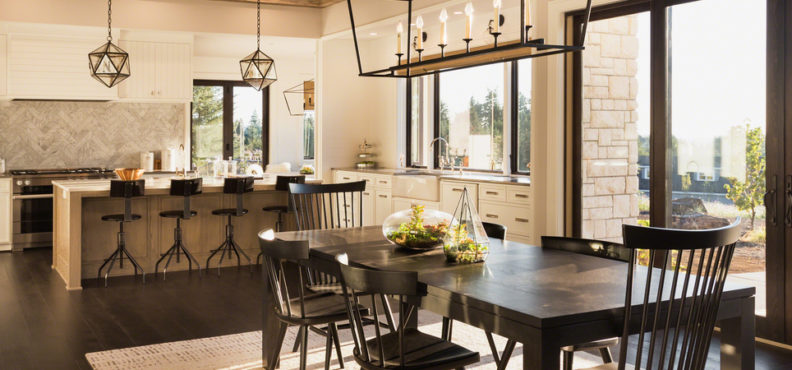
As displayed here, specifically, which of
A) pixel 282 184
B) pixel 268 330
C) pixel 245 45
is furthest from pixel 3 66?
pixel 268 330

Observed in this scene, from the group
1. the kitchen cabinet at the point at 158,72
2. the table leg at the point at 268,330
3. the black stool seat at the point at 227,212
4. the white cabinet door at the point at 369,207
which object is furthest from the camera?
the kitchen cabinet at the point at 158,72

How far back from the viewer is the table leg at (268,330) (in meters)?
3.88

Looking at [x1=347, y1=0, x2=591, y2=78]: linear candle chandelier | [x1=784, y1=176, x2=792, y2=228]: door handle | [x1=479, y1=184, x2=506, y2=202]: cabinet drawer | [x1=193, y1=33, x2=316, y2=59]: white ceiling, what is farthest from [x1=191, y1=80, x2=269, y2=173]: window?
[x1=784, y1=176, x2=792, y2=228]: door handle

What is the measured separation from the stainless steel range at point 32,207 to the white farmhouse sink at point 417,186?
377cm

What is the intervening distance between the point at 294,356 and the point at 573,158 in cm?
269

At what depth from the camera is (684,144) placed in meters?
4.95

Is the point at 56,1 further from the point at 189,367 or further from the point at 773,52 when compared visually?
the point at 773,52

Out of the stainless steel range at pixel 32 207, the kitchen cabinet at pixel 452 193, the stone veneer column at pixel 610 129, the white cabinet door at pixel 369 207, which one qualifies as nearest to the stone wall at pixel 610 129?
the stone veneer column at pixel 610 129

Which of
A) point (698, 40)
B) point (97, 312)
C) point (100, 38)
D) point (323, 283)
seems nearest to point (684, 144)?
point (698, 40)

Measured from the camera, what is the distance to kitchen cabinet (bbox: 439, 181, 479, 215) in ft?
22.2

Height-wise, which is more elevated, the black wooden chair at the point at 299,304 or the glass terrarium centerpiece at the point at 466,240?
the glass terrarium centerpiece at the point at 466,240

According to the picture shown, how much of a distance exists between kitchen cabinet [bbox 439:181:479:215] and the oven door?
4.42m

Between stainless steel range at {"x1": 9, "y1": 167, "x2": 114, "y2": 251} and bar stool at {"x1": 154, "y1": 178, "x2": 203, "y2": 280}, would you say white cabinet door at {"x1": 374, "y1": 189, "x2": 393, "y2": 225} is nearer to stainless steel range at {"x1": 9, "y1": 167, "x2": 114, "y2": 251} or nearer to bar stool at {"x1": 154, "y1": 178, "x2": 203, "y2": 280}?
bar stool at {"x1": 154, "y1": 178, "x2": 203, "y2": 280}

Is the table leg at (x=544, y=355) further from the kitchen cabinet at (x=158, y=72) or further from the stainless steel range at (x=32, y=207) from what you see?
the kitchen cabinet at (x=158, y=72)
